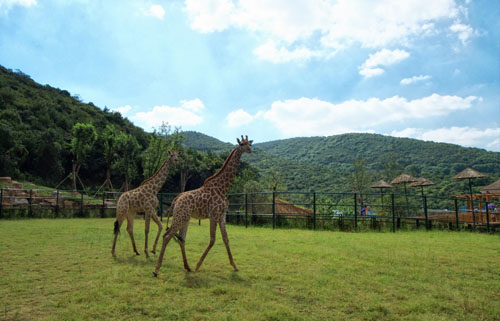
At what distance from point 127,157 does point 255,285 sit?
3208cm

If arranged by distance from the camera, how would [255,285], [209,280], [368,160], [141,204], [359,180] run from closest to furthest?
[255,285], [209,280], [141,204], [359,180], [368,160]

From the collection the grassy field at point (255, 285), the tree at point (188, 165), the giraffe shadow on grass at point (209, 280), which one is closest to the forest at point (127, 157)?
the tree at point (188, 165)


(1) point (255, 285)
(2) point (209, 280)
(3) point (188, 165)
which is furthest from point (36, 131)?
(1) point (255, 285)

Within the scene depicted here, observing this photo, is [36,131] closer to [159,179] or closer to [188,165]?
[188,165]

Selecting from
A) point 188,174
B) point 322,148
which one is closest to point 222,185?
point 188,174

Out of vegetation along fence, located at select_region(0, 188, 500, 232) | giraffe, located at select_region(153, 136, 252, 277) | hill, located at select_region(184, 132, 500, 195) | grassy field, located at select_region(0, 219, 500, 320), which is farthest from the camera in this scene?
hill, located at select_region(184, 132, 500, 195)

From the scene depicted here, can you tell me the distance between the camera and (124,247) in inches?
303

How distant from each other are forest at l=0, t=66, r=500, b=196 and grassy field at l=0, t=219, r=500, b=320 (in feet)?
60.1

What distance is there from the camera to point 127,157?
33.3 meters

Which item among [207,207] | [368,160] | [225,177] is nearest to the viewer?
[207,207]

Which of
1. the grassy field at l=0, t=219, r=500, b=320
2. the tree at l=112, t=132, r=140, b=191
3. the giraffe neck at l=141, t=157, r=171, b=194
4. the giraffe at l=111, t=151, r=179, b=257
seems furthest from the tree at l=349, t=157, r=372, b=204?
the giraffe at l=111, t=151, r=179, b=257

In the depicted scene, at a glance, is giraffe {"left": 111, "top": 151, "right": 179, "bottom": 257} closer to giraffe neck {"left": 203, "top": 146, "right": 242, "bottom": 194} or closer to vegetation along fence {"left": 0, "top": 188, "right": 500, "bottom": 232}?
giraffe neck {"left": 203, "top": 146, "right": 242, "bottom": 194}

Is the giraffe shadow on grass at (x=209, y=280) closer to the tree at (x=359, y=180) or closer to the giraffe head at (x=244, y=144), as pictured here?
the giraffe head at (x=244, y=144)

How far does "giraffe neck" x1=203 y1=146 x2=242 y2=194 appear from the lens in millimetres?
5949
